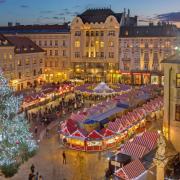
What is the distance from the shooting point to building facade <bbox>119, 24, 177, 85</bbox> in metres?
60.2

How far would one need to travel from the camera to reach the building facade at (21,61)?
5294 cm

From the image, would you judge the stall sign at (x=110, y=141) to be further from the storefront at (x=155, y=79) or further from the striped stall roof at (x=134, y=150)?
the storefront at (x=155, y=79)

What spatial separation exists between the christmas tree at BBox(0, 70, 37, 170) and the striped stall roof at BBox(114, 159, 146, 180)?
5343 millimetres

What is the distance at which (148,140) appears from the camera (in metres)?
23.2

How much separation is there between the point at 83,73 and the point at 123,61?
6970 millimetres

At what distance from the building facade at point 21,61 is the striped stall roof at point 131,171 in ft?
116

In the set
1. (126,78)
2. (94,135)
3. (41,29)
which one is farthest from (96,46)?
(94,135)

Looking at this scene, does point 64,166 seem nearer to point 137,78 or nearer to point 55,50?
point 137,78

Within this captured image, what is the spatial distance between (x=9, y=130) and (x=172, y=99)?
411 inches

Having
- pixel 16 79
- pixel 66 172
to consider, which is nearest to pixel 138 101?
pixel 66 172

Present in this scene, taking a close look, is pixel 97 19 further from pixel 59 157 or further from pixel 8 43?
pixel 59 157

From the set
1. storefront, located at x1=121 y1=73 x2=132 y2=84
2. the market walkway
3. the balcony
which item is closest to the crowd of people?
the market walkway

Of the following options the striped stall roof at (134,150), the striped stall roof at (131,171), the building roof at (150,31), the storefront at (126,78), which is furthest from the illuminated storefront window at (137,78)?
the striped stall roof at (131,171)

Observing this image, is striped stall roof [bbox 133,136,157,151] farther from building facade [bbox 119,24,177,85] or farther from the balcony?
the balcony
